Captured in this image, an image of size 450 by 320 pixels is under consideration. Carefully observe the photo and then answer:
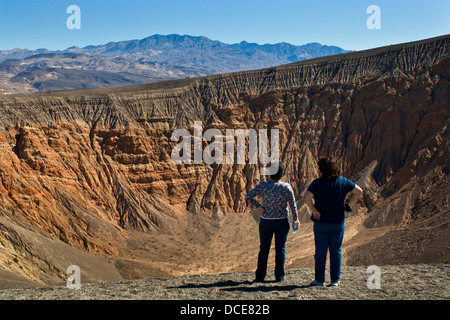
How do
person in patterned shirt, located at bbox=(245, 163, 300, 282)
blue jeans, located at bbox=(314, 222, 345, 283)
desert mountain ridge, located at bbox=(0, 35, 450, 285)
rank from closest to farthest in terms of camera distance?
blue jeans, located at bbox=(314, 222, 345, 283)
person in patterned shirt, located at bbox=(245, 163, 300, 282)
desert mountain ridge, located at bbox=(0, 35, 450, 285)

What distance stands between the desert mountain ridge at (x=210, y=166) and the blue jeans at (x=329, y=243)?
12858 millimetres

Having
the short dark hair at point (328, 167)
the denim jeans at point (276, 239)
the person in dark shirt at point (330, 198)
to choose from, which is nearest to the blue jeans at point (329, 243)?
the person in dark shirt at point (330, 198)

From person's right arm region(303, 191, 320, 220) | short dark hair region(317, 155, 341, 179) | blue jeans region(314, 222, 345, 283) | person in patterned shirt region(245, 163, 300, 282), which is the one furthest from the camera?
person in patterned shirt region(245, 163, 300, 282)

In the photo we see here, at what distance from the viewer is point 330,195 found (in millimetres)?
7832

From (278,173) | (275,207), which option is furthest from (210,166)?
(278,173)

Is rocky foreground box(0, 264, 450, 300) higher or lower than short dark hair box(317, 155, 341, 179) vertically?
lower

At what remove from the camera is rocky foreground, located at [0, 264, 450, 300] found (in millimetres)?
7688

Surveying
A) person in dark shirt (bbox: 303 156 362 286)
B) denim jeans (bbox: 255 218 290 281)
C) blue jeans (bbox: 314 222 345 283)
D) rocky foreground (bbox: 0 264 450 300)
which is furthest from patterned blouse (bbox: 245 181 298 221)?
rocky foreground (bbox: 0 264 450 300)

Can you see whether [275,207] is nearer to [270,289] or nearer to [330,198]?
[330,198]

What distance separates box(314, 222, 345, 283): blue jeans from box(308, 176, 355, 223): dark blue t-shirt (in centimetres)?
19

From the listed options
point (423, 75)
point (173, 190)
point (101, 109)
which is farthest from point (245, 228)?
point (423, 75)

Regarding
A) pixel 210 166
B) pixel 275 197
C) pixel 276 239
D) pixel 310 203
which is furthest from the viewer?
pixel 210 166

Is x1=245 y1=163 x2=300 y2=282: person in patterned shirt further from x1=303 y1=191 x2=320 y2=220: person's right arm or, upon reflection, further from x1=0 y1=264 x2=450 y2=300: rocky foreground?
x1=0 y1=264 x2=450 y2=300: rocky foreground

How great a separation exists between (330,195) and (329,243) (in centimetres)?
102
